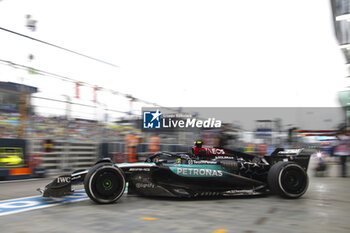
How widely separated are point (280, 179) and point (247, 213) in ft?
4.76

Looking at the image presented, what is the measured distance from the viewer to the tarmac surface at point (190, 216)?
11.3 ft

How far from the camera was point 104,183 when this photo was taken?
187 inches

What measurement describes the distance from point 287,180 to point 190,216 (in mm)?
2327

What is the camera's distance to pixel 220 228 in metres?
3.43

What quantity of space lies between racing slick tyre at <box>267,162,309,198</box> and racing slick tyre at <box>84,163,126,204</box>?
265 cm

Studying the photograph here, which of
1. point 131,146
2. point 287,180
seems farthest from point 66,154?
point 287,180

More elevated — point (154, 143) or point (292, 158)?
point (154, 143)

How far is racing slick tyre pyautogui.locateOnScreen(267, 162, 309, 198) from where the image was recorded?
5.36m

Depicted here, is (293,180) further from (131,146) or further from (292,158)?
(131,146)

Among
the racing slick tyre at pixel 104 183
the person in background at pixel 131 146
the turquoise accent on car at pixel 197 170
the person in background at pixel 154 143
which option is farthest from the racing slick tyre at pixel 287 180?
the person in background at pixel 154 143

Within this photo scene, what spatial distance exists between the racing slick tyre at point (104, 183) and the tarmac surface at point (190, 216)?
0.14 metres

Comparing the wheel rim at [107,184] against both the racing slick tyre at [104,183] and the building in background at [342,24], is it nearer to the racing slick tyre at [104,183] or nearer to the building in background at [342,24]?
the racing slick tyre at [104,183]

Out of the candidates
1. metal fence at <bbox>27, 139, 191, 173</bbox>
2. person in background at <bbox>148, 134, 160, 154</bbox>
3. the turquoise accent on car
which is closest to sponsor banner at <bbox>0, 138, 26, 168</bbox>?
metal fence at <bbox>27, 139, 191, 173</bbox>

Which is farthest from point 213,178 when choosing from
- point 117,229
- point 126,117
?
point 126,117
